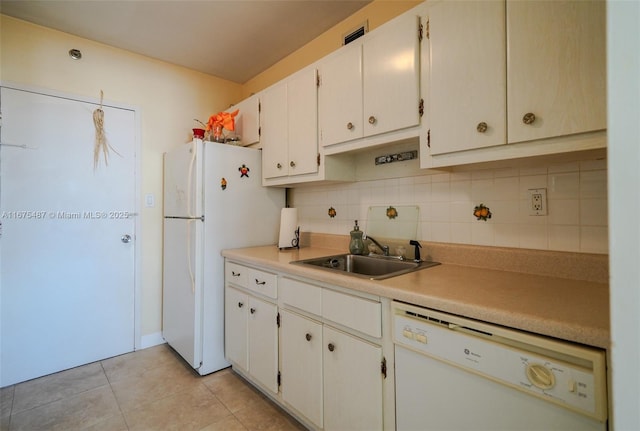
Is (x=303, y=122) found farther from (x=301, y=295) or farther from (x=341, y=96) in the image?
(x=301, y=295)

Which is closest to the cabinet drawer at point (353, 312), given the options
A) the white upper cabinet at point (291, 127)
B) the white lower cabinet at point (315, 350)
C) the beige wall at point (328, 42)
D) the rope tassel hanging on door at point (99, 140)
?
the white lower cabinet at point (315, 350)

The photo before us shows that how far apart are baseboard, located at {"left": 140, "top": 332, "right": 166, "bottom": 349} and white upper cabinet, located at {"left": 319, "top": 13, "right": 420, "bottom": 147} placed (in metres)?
2.29

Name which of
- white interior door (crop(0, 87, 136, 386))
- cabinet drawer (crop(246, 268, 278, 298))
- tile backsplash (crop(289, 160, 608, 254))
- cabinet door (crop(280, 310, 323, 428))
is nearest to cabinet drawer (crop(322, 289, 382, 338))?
cabinet door (crop(280, 310, 323, 428))

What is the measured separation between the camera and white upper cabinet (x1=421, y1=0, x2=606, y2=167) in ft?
3.15

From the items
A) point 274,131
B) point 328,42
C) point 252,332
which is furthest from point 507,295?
point 328,42

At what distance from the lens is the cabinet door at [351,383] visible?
1.20 metres

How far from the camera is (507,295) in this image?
1.00 metres

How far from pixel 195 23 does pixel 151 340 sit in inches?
104

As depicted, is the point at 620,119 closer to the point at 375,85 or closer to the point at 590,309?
the point at 590,309

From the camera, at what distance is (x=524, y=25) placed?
1.07 metres

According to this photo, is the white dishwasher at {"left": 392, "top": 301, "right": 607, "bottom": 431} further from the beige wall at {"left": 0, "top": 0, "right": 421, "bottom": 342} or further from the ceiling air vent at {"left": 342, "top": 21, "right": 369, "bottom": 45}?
the beige wall at {"left": 0, "top": 0, "right": 421, "bottom": 342}

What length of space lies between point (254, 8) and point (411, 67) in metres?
1.31

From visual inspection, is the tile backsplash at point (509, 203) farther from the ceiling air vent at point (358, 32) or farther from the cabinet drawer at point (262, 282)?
the ceiling air vent at point (358, 32)

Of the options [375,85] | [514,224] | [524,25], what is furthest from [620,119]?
[375,85]
